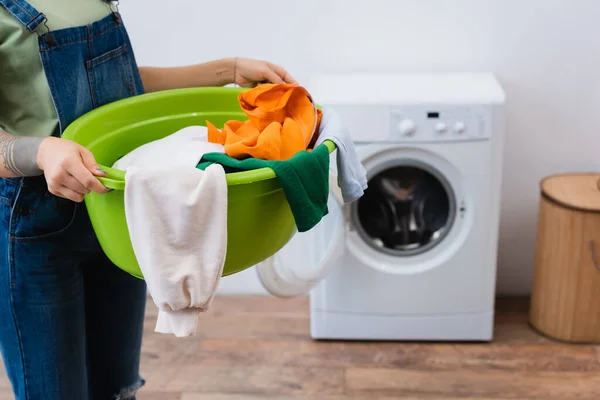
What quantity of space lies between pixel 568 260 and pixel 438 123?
0.62m

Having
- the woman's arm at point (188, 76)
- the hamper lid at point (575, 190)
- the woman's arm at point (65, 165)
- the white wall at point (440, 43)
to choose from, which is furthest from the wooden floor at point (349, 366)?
the woman's arm at point (65, 165)

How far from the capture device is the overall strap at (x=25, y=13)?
1.08 m

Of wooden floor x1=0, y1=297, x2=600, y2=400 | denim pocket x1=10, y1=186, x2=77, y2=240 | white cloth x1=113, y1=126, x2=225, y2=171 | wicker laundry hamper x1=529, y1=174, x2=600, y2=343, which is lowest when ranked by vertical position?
wooden floor x1=0, y1=297, x2=600, y2=400

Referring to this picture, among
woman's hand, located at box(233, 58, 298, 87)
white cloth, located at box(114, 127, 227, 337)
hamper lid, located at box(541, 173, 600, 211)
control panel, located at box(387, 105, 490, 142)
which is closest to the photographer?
white cloth, located at box(114, 127, 227, 337)

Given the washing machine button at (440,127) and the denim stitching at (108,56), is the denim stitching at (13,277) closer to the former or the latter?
the denim stitching at (108,56)

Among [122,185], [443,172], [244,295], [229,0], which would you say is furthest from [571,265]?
[122,185]

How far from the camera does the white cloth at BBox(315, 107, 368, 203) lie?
1083 mm

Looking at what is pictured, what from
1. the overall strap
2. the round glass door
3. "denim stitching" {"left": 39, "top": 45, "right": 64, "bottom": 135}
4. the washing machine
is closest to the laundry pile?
"denim stitching" {"left": 39, "top": 45, "right": 64, "bottom": 135}

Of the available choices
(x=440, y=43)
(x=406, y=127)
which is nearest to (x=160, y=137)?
(x=406, y=127)

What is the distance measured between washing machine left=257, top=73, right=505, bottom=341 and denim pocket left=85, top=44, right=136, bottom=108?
89 cm

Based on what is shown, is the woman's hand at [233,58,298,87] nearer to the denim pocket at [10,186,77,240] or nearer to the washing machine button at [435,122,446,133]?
the denim pocket at [10,186,77,240]

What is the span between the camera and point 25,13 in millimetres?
1088

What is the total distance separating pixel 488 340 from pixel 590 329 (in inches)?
12.6

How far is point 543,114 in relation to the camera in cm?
244
